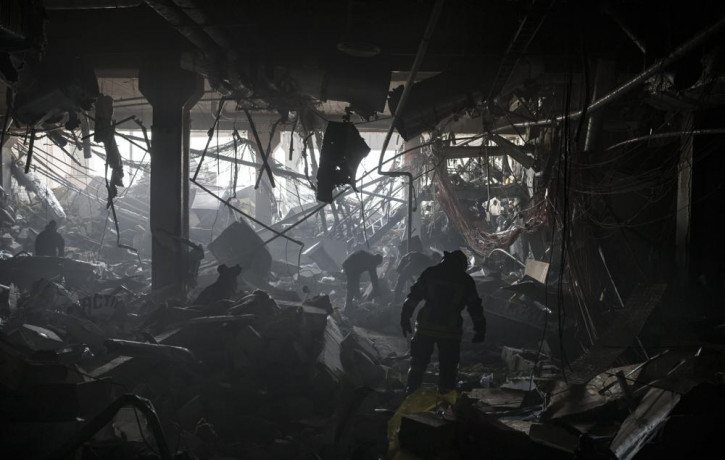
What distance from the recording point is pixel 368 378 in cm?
885

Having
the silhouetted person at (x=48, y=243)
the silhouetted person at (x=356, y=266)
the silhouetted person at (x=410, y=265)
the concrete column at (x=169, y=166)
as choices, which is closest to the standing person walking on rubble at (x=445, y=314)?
the concrete column at (x=169, y=166)

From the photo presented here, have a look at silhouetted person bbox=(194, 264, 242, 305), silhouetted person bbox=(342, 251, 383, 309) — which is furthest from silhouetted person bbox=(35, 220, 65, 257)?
silhouetted person bbox=(194, 264, 242, 305)

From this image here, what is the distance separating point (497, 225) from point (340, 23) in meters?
13.0

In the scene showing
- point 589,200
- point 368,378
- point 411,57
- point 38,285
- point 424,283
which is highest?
point 411,57

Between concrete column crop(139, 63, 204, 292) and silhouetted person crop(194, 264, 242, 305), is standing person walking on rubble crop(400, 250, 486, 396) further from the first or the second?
concrete column crop(139, 63, 204, 292)

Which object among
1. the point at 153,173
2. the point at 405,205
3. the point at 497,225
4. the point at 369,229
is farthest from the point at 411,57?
the point at 369,229

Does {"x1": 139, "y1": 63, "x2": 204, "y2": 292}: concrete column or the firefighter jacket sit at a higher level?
{"x1": 139, "y1": 63, "x2": 204, "y2": 292}: concrete column

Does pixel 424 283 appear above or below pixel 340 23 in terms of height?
below

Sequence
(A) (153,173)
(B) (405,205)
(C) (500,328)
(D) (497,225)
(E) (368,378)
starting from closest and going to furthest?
(E) (368,378)
(A) (153,173)
(C) (500,328)
(D) (497,225)
(B) (405,205)

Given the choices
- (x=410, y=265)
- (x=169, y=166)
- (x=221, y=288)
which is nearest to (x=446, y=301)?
(x=221, y=288)

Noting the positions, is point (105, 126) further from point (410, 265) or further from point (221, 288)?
point (410, 265)

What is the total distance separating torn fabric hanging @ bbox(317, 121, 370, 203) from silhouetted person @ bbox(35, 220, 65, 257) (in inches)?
453

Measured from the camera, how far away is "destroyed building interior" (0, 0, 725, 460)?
507 centimetres

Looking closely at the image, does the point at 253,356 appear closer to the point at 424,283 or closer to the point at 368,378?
the point at 368,378
